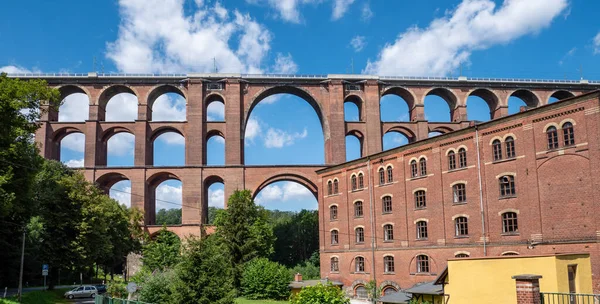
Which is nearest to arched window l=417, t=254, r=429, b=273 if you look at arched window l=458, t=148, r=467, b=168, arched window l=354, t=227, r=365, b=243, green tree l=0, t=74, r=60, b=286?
arched window l=354, t=227, r=365, b=243

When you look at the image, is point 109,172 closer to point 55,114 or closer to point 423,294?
point 55,114

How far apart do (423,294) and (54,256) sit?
88.4 ft

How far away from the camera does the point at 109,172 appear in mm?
52594

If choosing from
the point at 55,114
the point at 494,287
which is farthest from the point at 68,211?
the point at 494,287

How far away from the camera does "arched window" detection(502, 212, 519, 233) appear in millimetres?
29328

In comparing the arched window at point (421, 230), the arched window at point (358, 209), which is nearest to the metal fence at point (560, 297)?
the arched window at point (421, 230)

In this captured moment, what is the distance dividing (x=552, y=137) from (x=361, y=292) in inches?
743

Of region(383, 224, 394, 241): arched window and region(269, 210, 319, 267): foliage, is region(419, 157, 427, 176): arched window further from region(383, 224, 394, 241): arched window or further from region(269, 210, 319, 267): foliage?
region(269, 210, 319, 267): foliage

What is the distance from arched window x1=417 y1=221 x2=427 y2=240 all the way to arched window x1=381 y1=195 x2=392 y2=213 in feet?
9.57

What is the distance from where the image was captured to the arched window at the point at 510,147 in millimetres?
29797

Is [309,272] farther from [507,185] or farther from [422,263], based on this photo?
[507,185]

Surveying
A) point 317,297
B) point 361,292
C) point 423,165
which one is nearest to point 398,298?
point 317,297

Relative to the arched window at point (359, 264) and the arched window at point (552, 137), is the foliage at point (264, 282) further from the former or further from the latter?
the arched window at point (552, 137)

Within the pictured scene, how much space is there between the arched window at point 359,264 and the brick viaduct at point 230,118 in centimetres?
1427
